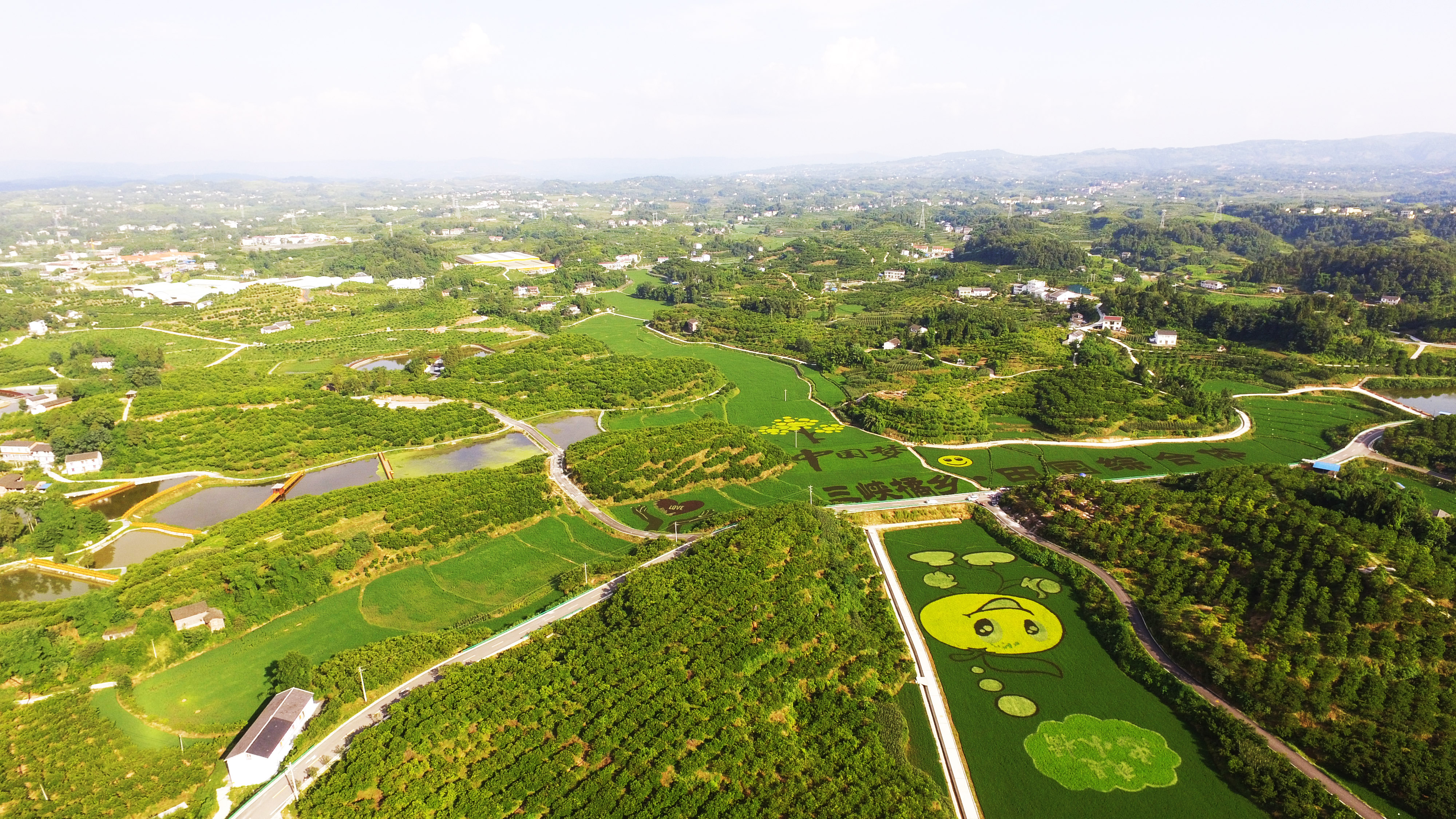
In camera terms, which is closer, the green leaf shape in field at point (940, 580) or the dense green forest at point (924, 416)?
the green leaf shape in field at point (940, 580)

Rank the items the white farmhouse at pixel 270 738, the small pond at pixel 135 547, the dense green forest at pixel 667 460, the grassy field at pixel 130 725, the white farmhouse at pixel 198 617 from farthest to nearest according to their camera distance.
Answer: the dense green forest at pixel 667 460
the small pond at pixel 135 547
the white farmhouse at pixel 198 617
the grassy field at pixel 130 725
the white farmhouse at pixel 270 738

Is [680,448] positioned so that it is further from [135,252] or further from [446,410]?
[135,252]

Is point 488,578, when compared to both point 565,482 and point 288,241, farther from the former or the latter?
point 288,241

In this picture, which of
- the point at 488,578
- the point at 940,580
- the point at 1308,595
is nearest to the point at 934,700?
the point at 940,580

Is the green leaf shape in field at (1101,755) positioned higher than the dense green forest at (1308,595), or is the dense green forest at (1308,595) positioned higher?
the dense green forest at (1308,595)

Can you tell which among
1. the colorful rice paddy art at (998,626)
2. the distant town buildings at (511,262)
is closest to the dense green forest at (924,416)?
the colorful rice paddy art at (998,626)

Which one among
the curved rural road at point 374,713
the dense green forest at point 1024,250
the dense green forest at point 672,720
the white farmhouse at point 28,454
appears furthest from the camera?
the dense green forest at point 1024,250

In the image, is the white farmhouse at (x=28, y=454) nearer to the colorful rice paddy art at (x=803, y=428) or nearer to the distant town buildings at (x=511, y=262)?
the colorful rice paddy art at (x=803, y=428)

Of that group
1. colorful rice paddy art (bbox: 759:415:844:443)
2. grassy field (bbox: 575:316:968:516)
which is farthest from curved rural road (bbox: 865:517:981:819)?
colorful rice paddy art (bbox: 759:415:844:443)

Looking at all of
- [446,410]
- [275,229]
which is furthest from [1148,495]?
[275,229]
